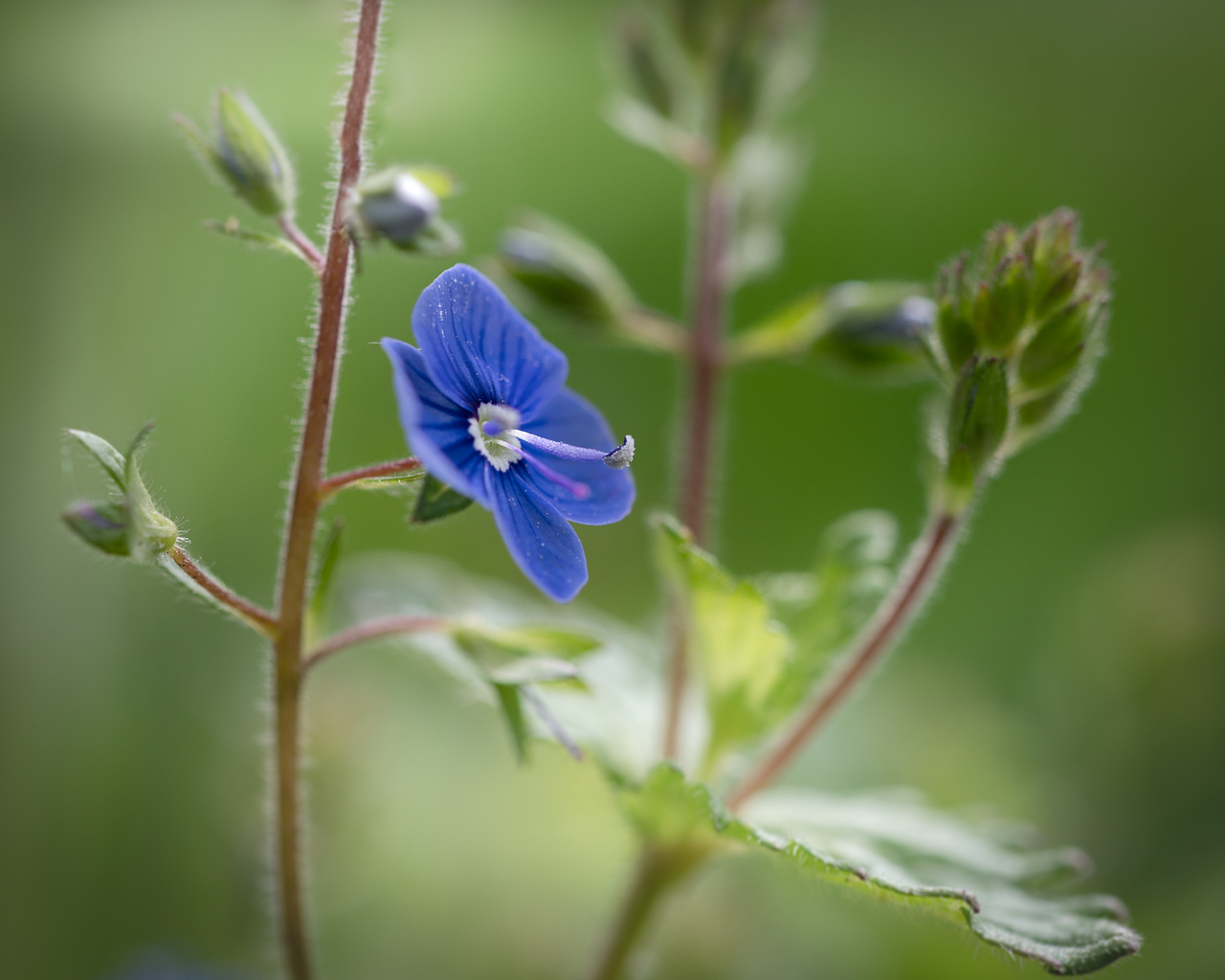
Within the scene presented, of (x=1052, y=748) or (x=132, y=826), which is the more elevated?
(x=1052, y=748)

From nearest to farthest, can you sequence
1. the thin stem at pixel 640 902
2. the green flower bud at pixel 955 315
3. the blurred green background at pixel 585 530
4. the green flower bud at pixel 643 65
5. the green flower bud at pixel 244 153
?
1. the green flower bud at pixel 244 153
2. the green flower bud at pixel 955 315
3. the thin stem at pixel 640 902
4. the green flower bud at pixel 643 65
5. the blurred green background at pixel 585 530

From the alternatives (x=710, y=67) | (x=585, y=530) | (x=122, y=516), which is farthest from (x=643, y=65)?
(x=585, y=530)

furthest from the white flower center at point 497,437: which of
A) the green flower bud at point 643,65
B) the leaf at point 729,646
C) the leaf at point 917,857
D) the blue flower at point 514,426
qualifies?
the green flower bud at point 643,65

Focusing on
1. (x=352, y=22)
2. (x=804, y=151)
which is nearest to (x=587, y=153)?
(x=804, y=151)

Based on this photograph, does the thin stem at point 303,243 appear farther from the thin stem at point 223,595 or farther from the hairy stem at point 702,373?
the hairy stem at point 702,373

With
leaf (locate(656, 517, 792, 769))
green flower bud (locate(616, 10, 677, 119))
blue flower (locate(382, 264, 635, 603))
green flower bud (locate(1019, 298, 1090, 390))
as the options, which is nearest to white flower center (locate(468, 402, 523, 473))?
blue flower (locate(382, 264, 635, 603))

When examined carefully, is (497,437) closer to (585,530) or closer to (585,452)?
(585,452)

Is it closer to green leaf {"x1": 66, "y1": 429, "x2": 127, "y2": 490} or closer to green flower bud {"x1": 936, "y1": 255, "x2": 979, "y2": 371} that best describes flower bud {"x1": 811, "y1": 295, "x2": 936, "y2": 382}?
green flower bud {"x1": 936, "y1": 255, "x2": 979, "y2": 371}

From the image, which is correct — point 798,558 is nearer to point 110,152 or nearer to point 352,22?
point 110,152
